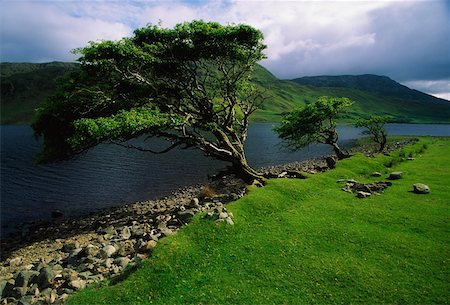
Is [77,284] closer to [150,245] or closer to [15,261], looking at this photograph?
[150,245]

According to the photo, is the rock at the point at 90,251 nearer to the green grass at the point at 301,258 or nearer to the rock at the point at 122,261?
the rock at the point at 122,261

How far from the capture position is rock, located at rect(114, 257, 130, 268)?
747 inches

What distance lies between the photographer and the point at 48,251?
28.7 metres

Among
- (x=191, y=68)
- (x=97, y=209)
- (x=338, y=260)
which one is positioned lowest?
(x=97, y=209)

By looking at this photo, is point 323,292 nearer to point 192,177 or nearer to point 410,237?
point 410,237

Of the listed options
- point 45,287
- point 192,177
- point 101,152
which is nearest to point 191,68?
point 45,287

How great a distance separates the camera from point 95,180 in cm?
5931

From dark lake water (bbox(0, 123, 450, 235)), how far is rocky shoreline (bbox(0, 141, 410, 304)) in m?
5.40

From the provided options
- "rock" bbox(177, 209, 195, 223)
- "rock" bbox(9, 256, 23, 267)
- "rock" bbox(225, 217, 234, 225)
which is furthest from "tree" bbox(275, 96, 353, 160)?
"rock" bbox(9, 256, 23, 267)

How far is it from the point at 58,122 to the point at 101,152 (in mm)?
62177

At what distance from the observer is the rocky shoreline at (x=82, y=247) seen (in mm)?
17969

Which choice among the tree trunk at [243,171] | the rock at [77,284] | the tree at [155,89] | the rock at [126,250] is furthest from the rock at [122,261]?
the tree trunk at [243,171]

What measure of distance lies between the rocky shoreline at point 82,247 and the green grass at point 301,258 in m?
1.75

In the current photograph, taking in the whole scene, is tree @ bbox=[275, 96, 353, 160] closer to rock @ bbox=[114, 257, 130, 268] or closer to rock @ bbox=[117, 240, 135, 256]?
rock @ bbox=[117, 240, 135, 256]
